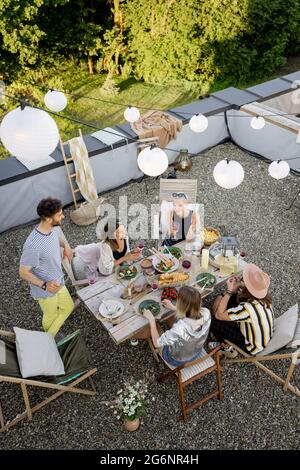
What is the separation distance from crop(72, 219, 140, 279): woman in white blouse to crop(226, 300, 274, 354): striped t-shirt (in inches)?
58.4

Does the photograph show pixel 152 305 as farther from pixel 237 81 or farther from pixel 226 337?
pixel 237 81

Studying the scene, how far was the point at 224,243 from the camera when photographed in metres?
4.82

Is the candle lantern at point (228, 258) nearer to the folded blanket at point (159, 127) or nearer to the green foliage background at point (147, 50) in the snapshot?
the folded blanket at point (159, 127)

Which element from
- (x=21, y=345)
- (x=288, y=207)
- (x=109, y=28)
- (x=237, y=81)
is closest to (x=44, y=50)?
(x=109, y=28)

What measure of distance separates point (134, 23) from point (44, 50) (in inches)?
116

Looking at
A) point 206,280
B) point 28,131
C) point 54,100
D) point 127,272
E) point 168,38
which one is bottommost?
point 206,280

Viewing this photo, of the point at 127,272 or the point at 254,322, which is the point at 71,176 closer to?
the point at 127,272

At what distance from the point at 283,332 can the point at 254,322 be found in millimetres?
313

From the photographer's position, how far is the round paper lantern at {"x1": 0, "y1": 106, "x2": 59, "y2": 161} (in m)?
2.92

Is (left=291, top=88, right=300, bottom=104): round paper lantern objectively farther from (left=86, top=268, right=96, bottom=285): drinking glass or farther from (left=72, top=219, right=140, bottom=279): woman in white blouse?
(left=86, top=268, right=96, bottom=285): drinking glass

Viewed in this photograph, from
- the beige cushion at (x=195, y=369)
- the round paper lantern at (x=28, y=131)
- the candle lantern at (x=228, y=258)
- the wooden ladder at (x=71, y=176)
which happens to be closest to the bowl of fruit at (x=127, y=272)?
the candle lantern at (x=228, y=258)

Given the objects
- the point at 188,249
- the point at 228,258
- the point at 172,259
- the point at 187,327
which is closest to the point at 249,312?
the point at 187,327

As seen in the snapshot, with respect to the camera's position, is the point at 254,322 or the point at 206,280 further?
the point at 206,280

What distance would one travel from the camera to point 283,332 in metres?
4.02
